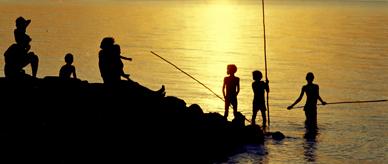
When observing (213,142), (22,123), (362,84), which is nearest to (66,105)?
(22,123)

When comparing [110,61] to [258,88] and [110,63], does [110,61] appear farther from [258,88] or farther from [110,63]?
[258,88]

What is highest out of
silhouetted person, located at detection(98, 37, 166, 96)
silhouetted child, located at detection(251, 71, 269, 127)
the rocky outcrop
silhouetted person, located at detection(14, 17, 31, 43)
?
silhouetted person, located at detection(14, 17, 31, 43)

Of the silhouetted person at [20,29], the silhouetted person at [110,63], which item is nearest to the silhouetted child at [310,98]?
the silhouetted person at [110,63]

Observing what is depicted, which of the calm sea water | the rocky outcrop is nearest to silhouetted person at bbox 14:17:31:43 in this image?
the rocky outcrop

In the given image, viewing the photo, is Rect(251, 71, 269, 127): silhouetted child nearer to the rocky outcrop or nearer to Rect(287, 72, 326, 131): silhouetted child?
Rect(287, 72, 326, 131): silhouetted child

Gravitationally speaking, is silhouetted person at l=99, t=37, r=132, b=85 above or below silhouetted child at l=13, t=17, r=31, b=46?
below

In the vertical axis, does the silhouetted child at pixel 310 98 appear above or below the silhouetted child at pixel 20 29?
below

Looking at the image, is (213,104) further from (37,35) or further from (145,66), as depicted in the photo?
(37,35)

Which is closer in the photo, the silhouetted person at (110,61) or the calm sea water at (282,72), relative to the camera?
the silhouetted person at (110,61)

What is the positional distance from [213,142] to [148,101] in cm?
214

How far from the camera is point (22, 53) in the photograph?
51.5 feet

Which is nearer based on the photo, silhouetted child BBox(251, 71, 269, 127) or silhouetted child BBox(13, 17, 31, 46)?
silhouetted child BBox(13, 17, 31, 46)

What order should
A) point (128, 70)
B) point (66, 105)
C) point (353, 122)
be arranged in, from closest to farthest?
point (66, 105), point (353, 122), point (128, 70)

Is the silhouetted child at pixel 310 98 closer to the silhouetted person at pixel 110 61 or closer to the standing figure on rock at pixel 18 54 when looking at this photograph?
the silhouetted person at pixel 110 61
